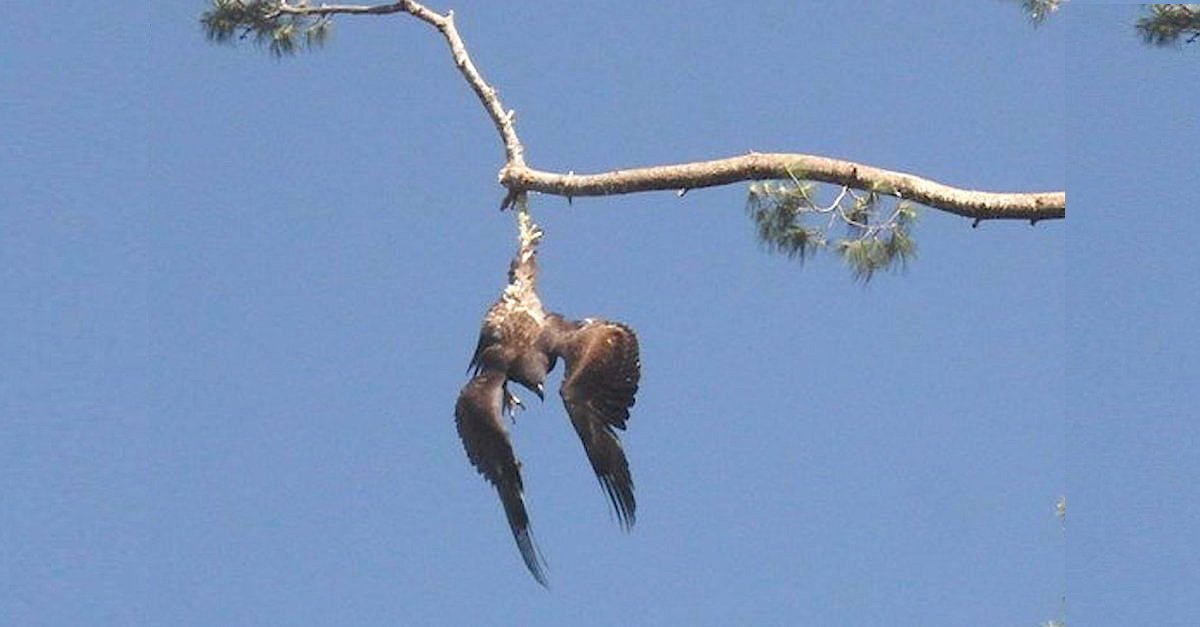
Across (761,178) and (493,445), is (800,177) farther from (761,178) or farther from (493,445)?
(493,445)

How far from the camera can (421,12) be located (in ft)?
31.7

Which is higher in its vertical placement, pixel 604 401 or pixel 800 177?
pixel 800 177

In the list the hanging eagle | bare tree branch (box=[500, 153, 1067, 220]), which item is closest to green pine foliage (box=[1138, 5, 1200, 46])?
bare tree branch (box=[500, 153, 1067, 220])

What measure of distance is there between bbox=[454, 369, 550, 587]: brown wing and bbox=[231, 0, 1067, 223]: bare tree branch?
0.85 meters

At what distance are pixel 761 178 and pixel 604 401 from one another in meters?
0.89

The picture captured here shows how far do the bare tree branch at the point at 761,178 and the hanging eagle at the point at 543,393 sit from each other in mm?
585

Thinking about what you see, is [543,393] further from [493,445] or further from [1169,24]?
[1169,24]

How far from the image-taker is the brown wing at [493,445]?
800 cm

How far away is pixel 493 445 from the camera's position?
802 cm

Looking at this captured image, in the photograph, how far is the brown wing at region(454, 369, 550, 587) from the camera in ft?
26.2

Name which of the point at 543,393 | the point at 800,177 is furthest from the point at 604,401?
the point at 800,177

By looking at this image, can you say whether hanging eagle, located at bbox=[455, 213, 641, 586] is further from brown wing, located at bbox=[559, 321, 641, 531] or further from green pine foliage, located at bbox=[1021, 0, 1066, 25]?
green pine foliage, located at bbox=[1021, 0, 1066, 25]

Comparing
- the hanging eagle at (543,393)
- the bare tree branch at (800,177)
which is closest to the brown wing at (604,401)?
the hanging eagle at (543,393)

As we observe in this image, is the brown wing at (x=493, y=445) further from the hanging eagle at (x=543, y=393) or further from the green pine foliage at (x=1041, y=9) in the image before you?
the green pine foliage at (x=1041, y=9)
